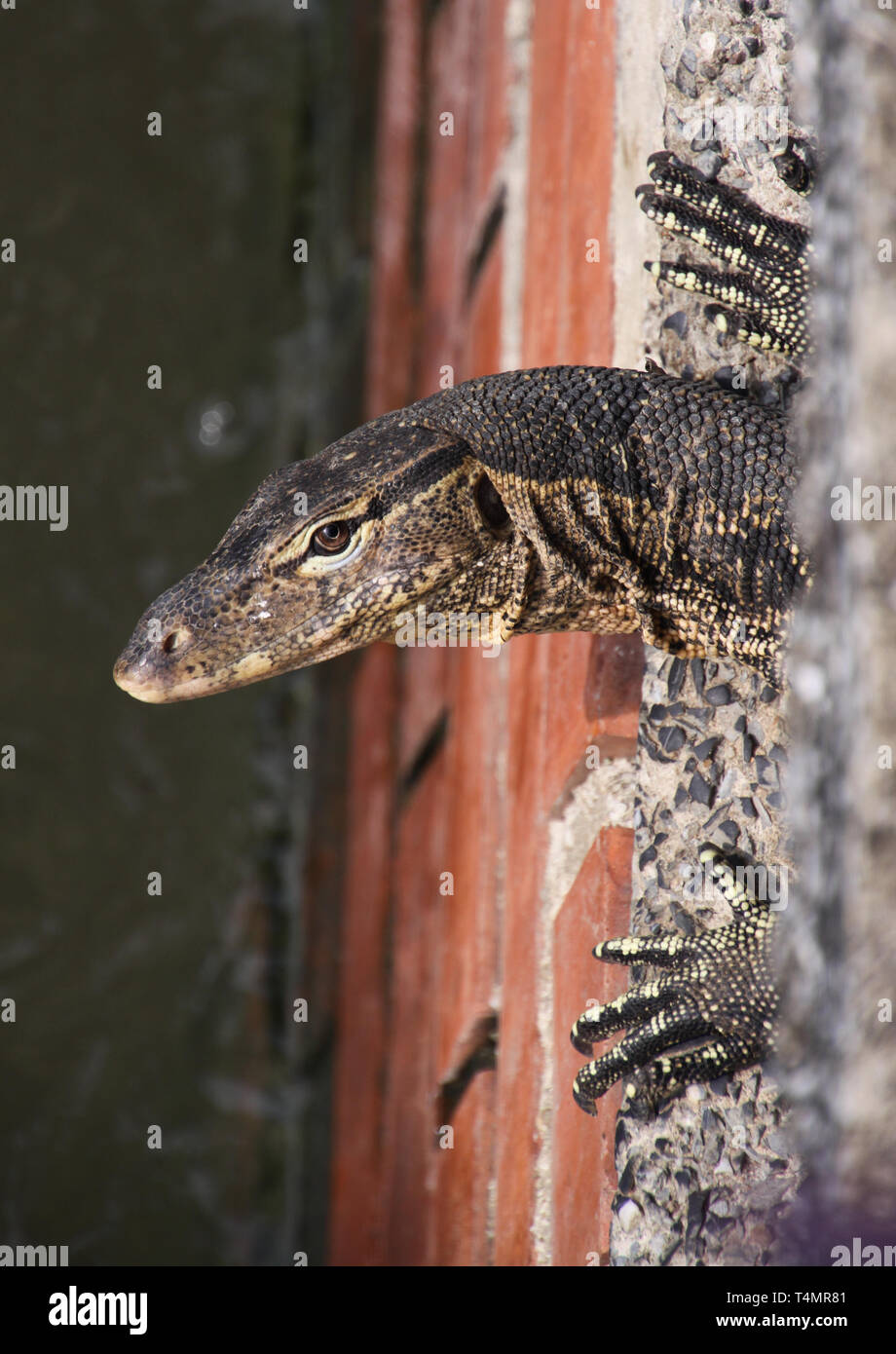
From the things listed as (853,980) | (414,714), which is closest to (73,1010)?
(414,714)

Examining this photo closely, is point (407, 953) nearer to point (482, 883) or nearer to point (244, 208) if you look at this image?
point (482, 883)

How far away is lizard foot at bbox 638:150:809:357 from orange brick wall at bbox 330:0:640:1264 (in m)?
0.28

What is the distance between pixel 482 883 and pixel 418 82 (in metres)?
2.12

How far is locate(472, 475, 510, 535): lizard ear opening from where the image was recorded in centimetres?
100

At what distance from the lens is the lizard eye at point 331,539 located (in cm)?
98

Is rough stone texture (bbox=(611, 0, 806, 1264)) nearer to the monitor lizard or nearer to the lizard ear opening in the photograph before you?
the monitor lizard

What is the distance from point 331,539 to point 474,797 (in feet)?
3.43

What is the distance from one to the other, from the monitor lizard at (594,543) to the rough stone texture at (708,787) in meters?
0.04

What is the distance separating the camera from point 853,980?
0.37 metres

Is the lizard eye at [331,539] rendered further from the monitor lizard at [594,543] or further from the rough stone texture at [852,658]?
the rough stone texture at [852,658]

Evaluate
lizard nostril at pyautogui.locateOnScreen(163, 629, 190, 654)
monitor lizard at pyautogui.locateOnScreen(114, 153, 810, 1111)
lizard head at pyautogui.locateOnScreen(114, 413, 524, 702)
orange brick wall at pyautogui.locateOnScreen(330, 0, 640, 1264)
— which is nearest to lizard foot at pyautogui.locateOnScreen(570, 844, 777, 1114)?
monitor lizard at pyautogui.locateOnScreen(114, 153, 810, 1111)

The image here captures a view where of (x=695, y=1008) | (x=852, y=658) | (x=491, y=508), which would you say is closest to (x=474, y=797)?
(x=491, y=508)

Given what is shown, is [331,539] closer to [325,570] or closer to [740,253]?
[325,570]

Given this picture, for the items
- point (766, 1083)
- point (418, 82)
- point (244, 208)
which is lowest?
point (766, 1083)
